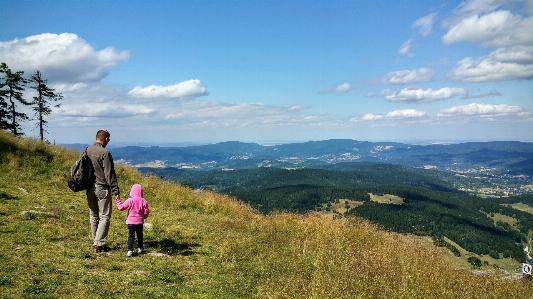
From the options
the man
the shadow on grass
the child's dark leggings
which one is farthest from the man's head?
the shadow on grass

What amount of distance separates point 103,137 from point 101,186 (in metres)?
1.29

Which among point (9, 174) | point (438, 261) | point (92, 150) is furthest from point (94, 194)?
point (9, 174)

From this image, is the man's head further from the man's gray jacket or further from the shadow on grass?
the shadow on grass

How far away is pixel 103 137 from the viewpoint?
8.00 m

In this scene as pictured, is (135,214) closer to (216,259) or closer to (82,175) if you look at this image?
(82,175)

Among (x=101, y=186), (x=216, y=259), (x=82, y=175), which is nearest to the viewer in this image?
(x=82, y=175)

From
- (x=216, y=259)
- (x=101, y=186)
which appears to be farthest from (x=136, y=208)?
(x=216, y=259)

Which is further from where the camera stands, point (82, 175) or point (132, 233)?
point (132, 233)

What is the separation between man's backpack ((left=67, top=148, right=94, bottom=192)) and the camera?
7.63 metres

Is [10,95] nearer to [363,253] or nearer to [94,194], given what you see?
[94,194]

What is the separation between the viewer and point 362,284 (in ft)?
23.4

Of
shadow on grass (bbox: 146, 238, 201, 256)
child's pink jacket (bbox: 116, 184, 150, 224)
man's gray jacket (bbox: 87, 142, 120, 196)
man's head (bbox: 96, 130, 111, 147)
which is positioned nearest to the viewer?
man's gray jacket (bbox: 87, 142, 120, 196)

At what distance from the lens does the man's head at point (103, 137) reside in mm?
7973

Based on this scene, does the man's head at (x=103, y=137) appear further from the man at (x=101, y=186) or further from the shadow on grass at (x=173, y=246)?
the shadow on grass at (x=173, y=246)
